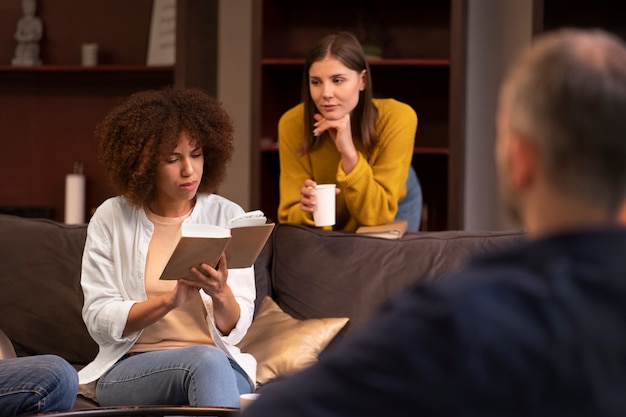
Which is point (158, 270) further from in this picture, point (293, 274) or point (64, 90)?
point (64, 90)

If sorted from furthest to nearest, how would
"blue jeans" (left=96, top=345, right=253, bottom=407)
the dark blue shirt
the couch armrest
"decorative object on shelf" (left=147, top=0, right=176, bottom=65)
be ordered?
1. "decorative object on shelf" (left=147, top=0, right=176, bottom=65)
2. the couch armrest
3. "blue jeans" (left=96, top=345, right=253, bottom=407)
4. the dark blue shirt

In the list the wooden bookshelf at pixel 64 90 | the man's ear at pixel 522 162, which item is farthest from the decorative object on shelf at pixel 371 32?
the man's ear at pixel 522 162

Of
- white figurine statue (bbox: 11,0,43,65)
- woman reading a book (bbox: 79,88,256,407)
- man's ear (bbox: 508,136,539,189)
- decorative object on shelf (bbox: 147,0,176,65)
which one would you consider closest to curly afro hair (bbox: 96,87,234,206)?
woman reading a book (bbox: 79,88,256,407)

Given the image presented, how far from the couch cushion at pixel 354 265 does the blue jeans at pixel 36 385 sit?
807 mm

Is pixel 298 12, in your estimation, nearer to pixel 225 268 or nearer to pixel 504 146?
pixel 225 268

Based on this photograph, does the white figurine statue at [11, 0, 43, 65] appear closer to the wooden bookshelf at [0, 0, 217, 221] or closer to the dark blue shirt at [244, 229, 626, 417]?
the wooden bookshelf at [0, 0, 217, 221]

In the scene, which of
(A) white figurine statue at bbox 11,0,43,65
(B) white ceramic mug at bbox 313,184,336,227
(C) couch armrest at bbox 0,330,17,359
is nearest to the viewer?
(C) couch armrest at bbox 0,330,17,359

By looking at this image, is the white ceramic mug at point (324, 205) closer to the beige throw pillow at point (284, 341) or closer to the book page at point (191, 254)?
the beige throw pillow at point (284, 341)

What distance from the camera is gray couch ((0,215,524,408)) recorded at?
2812 mm

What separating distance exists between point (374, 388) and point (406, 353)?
0.04 meters

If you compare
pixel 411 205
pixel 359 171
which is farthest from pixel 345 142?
pixel 411 205

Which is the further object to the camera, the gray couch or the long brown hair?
the long brown hair

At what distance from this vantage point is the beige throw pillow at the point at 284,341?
2.63 m

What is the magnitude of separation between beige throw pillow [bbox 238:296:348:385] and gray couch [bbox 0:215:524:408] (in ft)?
0.25
